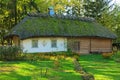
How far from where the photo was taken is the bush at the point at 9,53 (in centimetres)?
2681

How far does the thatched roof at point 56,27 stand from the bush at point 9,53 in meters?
9.65

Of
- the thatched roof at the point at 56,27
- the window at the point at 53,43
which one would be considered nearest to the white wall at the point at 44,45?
the window at the point at 53,43

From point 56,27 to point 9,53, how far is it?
14157 mm

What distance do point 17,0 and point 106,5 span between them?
64.7 feet

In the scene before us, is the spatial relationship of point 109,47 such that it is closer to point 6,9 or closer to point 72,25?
point 72,25

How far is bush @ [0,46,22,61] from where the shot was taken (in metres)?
26.8

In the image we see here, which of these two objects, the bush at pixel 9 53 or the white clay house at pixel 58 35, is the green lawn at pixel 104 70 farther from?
the white clay house at pixel 58 35

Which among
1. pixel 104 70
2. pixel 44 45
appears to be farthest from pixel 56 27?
pixel 104 70

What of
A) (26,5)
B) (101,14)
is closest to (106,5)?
(101,14)

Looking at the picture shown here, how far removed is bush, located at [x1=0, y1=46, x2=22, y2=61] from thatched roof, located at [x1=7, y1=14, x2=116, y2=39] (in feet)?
31.7

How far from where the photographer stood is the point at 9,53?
A: 1059 inches

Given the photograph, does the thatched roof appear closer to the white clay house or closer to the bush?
the white clay house

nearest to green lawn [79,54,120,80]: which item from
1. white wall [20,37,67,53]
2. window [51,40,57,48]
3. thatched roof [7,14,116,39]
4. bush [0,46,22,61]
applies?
bush [0,46,22,61]

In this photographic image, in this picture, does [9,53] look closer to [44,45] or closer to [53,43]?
[44,45]
